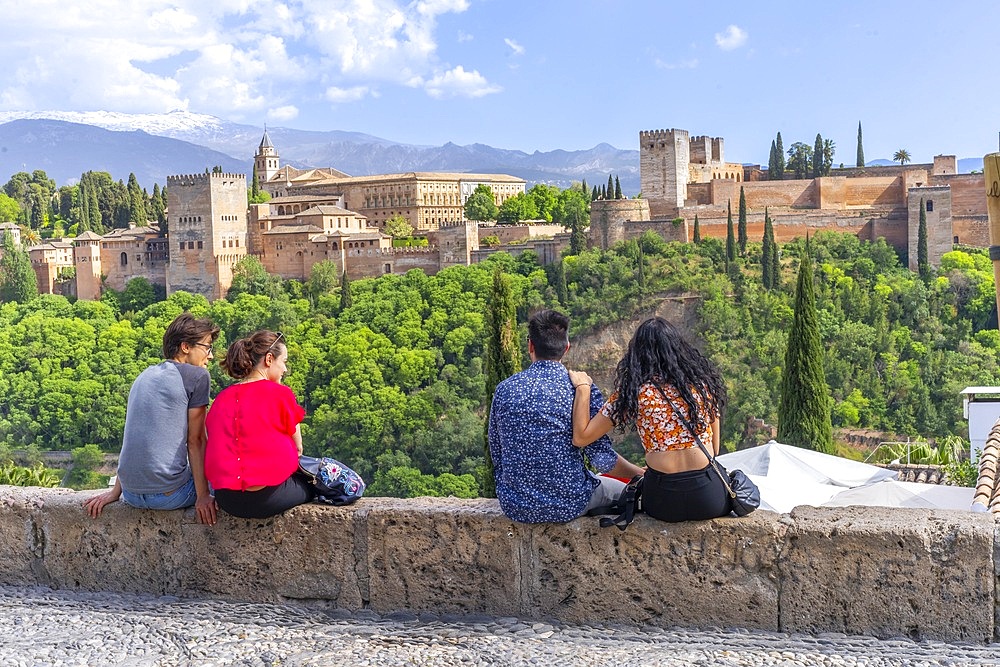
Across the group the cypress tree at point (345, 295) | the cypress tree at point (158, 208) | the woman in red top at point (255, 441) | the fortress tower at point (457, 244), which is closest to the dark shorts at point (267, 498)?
the woman in red top at point (255, 441)

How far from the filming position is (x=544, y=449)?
4.15 m

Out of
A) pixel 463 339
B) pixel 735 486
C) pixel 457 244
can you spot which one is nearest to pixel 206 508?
pixel 735 486

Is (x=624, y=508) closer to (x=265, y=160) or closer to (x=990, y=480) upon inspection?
(x=990, y=480)

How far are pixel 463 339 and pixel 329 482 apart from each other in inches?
1445

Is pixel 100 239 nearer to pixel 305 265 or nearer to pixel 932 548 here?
pixel 305 265

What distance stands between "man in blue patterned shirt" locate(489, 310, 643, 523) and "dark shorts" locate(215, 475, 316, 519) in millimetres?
761

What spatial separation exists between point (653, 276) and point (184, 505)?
3613 centimetres

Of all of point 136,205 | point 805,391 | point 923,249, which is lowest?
point 805,391

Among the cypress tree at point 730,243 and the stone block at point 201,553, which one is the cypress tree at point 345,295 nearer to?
the cypress tree at point 730,243

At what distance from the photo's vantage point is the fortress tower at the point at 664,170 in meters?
45.4

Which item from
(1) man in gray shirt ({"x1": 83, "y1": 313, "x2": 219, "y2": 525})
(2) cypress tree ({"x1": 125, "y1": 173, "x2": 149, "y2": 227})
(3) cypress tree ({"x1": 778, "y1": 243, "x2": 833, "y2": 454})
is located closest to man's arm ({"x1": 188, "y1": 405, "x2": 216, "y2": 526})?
(1) man in gray shirt ({"x1": 83, "y1": 313, "x2": 219, "y2": 525})

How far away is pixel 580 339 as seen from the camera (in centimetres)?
3953

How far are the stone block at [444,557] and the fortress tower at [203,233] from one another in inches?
1741

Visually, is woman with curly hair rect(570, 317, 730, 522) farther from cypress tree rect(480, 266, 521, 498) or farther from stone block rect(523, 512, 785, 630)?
cypress tree rect(480, 266, 521, 498)
